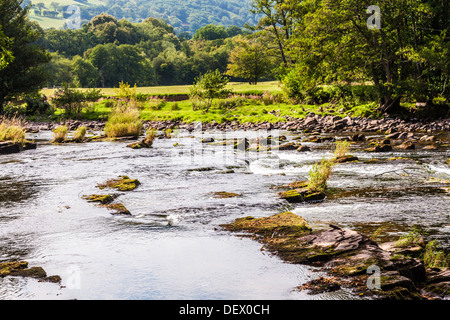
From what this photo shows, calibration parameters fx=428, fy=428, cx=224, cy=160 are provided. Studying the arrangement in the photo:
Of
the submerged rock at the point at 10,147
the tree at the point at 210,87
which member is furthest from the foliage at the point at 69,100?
the submerged rock at the point at 10,147

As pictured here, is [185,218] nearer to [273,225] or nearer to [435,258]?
[273,225]

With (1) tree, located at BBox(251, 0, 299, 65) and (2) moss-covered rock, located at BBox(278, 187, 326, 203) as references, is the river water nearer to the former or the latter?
(2) moss-covered rock, located at BBox(278, 187, 326, 203)

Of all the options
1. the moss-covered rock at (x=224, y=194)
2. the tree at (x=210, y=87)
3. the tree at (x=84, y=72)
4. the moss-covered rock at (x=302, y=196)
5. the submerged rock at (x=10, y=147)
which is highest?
the tree at (x=84, y=72)

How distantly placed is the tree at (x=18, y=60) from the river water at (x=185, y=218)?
1309 inches

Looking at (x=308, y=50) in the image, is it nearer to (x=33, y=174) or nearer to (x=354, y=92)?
(x=354, y=92)

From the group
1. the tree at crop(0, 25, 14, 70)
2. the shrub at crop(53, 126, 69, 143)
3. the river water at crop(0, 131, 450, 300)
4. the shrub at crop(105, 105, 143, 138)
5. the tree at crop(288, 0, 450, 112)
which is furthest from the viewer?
the tree at crop(288, 0, 450, 112)

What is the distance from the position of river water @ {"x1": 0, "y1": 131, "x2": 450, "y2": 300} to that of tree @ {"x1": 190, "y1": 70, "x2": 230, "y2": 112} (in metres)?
26.7

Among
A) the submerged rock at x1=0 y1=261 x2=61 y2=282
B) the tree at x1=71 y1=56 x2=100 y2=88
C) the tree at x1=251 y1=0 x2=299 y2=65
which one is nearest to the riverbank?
the tree at x1=251 y1=0 x2=299 y2=65

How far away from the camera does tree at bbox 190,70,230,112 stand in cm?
4528

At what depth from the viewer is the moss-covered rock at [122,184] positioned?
45.2 ft

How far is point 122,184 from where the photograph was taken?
46.7ft

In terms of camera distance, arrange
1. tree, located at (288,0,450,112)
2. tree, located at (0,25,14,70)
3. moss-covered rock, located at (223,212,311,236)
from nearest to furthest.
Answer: moss-covered rock, located at (223,212,311,236), tree, located at (0,25,14,70), tree, located at (288,0,450,112)

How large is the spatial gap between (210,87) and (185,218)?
36748 mm

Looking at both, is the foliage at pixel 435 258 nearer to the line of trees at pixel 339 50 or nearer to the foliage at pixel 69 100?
the line of trees at pixel 339 50
